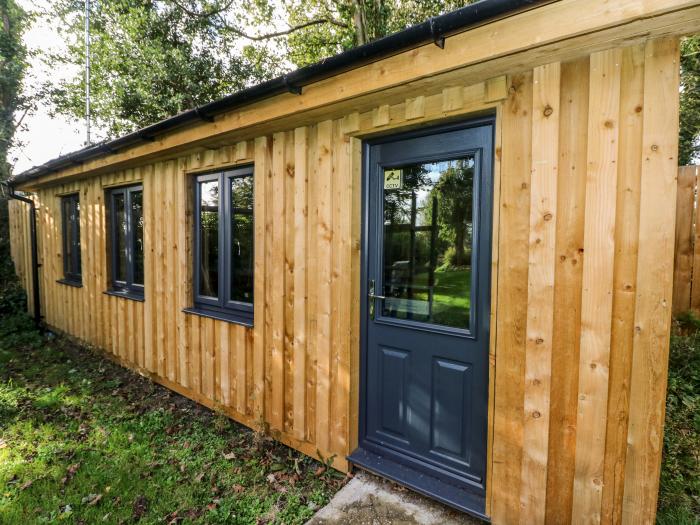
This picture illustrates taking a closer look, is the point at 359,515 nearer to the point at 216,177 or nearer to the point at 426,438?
the point at 426,438

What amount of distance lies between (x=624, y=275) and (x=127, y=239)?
5189 mm

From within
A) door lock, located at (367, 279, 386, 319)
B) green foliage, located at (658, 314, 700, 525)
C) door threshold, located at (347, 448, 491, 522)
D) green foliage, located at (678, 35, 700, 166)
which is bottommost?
door threshold, located at (347, 448, 491, 522)

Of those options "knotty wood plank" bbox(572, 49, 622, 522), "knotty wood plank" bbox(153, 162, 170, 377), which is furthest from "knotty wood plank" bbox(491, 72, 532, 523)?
"knotty wood plank" bbox(153, 162, 170, 377)

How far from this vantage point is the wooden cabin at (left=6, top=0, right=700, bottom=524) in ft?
5.15

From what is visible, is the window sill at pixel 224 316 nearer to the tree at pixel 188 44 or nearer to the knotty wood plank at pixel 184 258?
the knotty wood plank at pixel 184 258

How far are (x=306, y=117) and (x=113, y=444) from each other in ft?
10.4

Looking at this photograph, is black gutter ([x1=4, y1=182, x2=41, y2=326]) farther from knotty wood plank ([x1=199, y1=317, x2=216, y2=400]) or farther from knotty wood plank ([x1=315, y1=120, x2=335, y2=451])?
knotty wood plank ([x1=315, y1=120, x2=335, y2=451])

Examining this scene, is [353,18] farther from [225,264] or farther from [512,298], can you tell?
[512,298]

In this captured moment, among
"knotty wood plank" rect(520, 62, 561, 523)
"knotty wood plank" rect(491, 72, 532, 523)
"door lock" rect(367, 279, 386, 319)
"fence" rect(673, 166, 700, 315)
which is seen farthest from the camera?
"fence" rect(673, 166, 700, 315)

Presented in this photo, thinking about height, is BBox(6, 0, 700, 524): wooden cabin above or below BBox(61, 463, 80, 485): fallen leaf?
above

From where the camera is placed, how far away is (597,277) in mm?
1644

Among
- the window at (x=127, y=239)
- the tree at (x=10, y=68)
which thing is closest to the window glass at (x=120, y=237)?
the window at (x=127, y=239)

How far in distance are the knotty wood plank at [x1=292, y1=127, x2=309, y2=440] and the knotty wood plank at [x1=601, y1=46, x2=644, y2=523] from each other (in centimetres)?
195

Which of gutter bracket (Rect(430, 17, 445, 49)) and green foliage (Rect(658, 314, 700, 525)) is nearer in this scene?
gutter bracket (Rect(430, 17, 445, 49))
